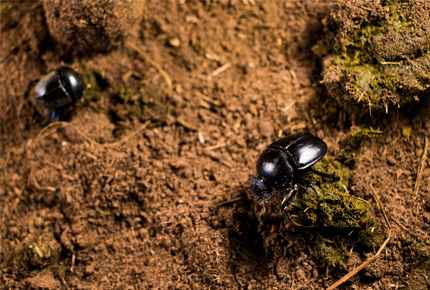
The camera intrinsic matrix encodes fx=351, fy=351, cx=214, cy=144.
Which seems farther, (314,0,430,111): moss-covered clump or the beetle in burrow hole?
the beetle in burrow hole

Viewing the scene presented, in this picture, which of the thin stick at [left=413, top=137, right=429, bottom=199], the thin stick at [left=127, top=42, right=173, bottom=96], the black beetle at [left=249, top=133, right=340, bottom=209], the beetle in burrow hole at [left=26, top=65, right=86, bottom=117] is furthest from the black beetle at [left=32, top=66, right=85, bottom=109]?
the thin stick at [left=413, top=137, right=429, bottom=199]

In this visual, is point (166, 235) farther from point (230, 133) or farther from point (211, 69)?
point (211, 69)

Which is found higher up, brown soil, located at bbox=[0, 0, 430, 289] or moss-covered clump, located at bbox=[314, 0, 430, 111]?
moss-covered clump, located at bbox=[314, 0, 430, 111]

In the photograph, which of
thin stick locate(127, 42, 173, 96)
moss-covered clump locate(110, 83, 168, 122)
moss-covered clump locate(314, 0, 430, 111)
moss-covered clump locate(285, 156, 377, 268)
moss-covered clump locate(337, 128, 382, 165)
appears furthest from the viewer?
thin stick locate(127, 42, 173, 96)

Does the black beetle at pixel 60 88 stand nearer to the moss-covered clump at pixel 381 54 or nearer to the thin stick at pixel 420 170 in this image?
the moss-covered clump at pixel 381 54

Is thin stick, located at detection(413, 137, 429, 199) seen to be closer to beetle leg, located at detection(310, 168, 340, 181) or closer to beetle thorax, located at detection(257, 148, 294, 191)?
beetle leg, located at detection(310, 168, 340, 181)

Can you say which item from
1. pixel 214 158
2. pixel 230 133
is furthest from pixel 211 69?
pixel 214 158

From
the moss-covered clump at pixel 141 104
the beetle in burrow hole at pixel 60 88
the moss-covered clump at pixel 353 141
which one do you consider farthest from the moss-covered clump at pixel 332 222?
the beetle in burrow hole at pixel 60 88

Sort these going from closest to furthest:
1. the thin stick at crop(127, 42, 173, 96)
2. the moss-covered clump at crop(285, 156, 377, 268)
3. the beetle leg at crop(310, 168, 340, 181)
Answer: the moss-covered clump at crop(285, 156, 377, 268) → the beetle leg at crop(310, 168, 340, 181) → the thin stick at crop(127, 42, 173, 96)
